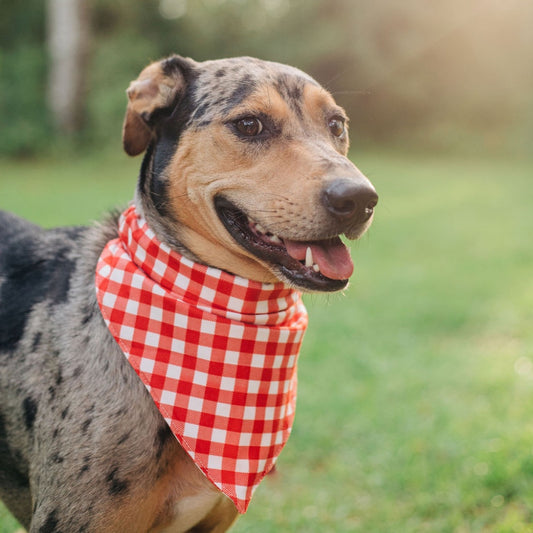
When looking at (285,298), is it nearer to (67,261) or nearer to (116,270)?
(116,270)

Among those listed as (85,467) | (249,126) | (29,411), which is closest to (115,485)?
(85,467)

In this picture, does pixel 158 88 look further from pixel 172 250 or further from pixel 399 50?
pixel 399 50

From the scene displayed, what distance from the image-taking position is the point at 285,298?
8.87 feet

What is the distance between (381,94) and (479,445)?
66.1ft

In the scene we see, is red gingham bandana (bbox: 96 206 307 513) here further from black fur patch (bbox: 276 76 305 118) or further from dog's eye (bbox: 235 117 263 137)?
black fur patch (bbox: 276 76 305 118)

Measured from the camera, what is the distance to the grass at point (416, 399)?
3.34 meters

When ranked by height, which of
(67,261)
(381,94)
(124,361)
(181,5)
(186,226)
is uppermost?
(186,226)

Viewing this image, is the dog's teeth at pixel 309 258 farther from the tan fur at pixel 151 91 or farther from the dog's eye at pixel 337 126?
the tan fur at pixel 151 91

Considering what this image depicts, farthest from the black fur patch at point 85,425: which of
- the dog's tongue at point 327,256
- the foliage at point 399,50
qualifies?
the foliage at point 399,50

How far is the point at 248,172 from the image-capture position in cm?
250

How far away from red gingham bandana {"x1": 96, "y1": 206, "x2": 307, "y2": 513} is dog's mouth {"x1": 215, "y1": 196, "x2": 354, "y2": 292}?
18cm

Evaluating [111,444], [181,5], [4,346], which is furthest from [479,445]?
[181,5]

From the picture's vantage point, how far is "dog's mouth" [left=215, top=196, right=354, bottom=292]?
2.38 meters

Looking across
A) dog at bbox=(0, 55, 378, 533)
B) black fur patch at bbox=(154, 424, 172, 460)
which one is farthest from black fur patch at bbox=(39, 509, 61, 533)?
black fur patch at bbox=(154, 424, 172, 460)
